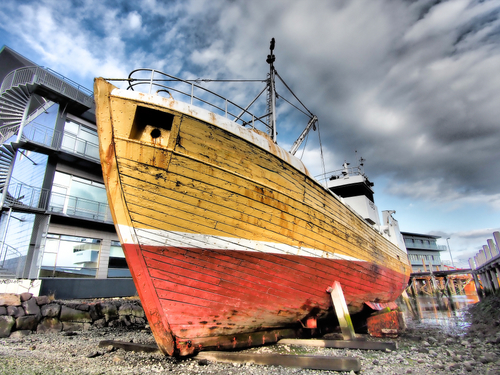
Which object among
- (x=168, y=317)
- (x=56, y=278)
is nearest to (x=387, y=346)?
(x=168, y=317)

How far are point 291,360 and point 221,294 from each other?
1.71m

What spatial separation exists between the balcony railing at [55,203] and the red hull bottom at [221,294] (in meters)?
10.3

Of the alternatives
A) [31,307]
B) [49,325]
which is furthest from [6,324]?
[49,325]

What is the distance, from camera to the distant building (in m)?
49.9

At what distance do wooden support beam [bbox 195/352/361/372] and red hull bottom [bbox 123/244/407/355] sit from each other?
9.5 inches

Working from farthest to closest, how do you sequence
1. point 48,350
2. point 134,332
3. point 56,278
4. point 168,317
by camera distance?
point 56,278, point 134,332, point 48,350, point 168,317

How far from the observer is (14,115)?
13266 millimetres

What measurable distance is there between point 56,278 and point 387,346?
12.5 meters

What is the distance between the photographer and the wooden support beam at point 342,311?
6.39 meters

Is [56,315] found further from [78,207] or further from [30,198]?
[30,198]

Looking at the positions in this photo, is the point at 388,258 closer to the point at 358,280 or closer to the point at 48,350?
the point at 358,280

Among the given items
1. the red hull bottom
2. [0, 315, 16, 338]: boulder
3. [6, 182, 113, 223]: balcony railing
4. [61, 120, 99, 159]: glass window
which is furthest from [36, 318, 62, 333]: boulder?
[61, 120, 99, 159]: glass window

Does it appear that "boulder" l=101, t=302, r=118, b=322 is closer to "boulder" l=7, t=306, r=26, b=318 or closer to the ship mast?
"boulder" l=7, t=306, r=26, b=318

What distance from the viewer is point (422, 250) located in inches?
2084
